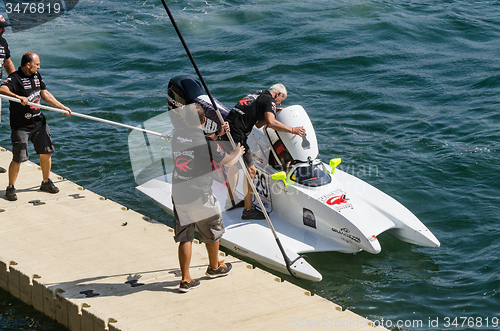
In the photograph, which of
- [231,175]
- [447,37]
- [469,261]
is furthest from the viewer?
[447,37]

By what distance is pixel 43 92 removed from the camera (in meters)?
7.38

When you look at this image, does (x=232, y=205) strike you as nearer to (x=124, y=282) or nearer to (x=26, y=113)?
(x=124, y=282)

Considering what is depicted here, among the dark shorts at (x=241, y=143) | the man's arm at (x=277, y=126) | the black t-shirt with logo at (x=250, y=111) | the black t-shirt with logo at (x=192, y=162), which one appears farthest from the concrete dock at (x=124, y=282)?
the man's arm at (x=277, y=126)

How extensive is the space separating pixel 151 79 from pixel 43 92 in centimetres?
795

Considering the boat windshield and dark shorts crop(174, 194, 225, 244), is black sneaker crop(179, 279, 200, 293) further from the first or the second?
the boat windshield

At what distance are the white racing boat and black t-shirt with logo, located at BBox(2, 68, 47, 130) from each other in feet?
9.46

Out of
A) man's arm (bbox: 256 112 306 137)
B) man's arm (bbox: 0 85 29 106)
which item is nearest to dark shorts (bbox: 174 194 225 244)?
man's arm (bbox: 256 112 306 137)

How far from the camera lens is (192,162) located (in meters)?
5.10

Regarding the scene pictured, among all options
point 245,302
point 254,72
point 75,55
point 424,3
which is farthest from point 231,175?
point 424,3

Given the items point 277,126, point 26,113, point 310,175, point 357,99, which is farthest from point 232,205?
point 357,99

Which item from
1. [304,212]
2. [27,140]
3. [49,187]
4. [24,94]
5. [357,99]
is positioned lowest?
[357,99]

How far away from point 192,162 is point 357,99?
8.92 meters

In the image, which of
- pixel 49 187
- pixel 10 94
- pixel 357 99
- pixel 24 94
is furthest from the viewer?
pixel 357 99

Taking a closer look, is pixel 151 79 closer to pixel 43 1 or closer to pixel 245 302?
pixel 245 302
